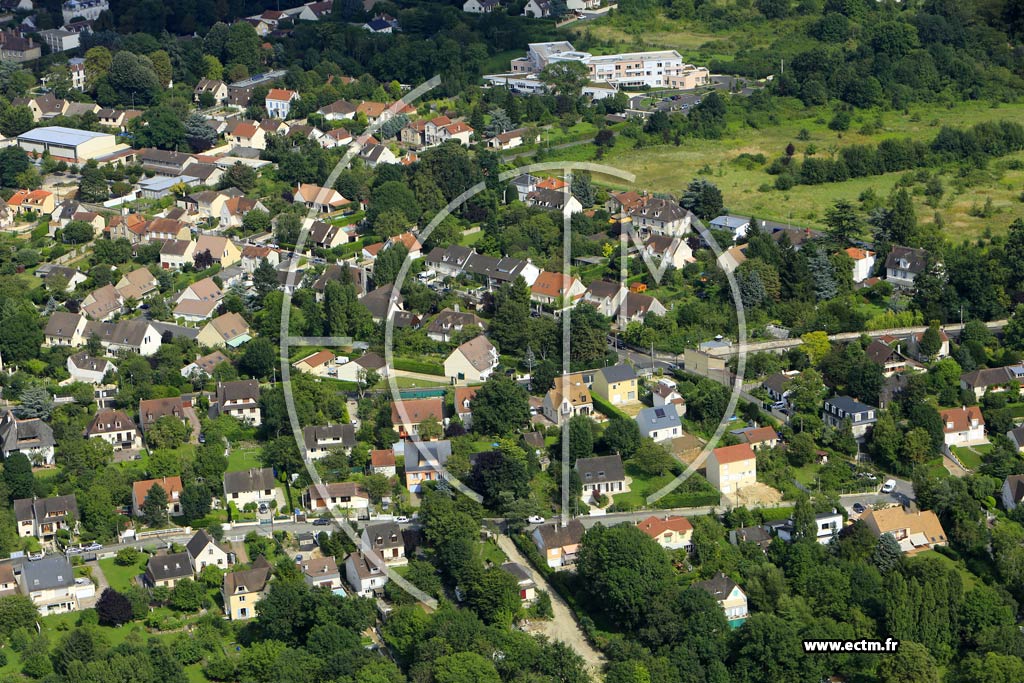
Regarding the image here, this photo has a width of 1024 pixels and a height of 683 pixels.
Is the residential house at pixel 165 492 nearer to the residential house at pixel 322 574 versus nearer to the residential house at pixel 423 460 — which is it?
the residential house at pixel 322 574

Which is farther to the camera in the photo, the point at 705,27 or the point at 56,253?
the point at 705,27

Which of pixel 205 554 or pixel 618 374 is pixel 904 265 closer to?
pixel 618 374

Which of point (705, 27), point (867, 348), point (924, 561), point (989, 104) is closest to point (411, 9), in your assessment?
point (705, 27)

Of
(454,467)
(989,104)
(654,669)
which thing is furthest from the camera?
(989,104)

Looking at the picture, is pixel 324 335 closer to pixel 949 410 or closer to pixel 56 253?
pixel 56 253

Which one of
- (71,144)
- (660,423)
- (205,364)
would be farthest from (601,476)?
(71,144)

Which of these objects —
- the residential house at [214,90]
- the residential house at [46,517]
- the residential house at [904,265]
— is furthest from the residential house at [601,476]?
the residential house at [214,90]

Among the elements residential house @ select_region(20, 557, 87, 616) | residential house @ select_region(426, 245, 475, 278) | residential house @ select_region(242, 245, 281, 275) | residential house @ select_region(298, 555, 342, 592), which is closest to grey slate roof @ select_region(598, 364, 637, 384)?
residential house @ select_region(426, 245, 475, 278)

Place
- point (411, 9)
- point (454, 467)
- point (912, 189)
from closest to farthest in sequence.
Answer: point (454, 467) < point (912, 189) < point (411, 9)
